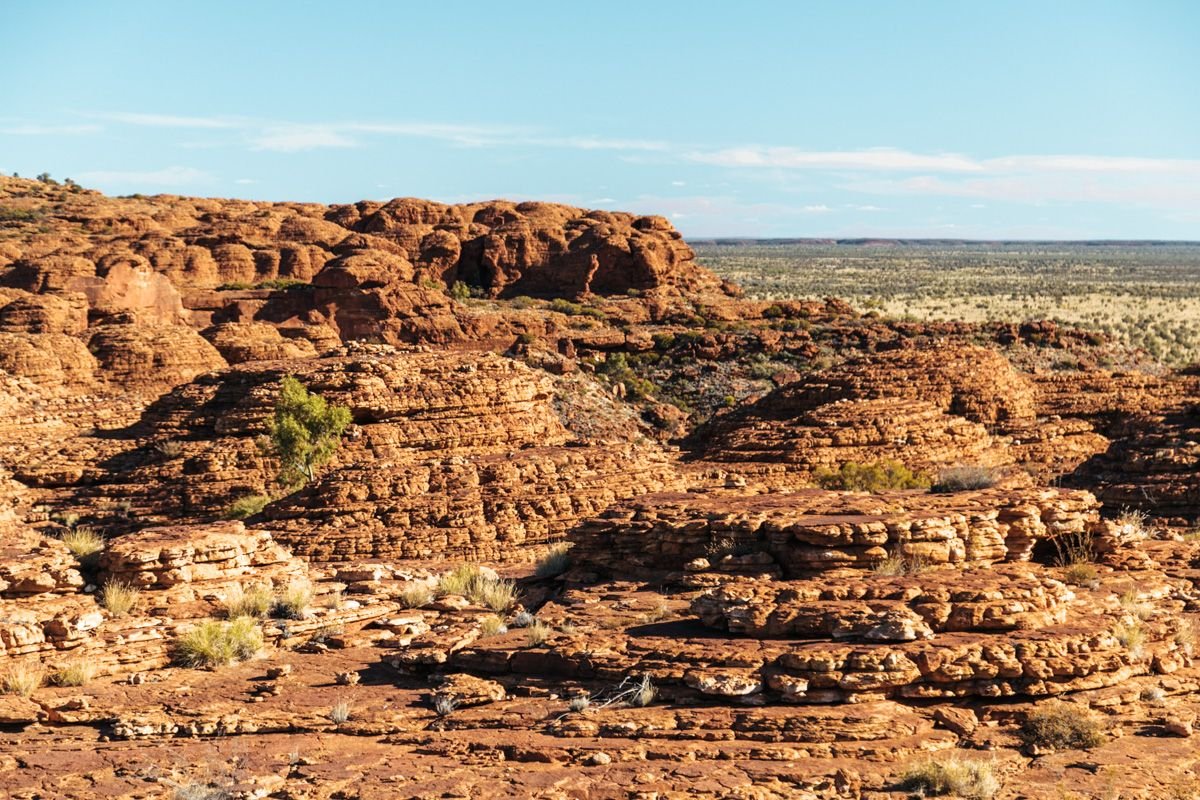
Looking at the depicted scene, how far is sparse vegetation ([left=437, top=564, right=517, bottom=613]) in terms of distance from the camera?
1634cm

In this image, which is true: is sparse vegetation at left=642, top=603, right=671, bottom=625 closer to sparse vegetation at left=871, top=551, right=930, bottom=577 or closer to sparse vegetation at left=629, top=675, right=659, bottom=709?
sparse vegetation at left=629, top=675, right=659, bottom=709

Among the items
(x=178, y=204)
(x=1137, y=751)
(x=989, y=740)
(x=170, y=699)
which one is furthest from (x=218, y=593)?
(x=178, y=204)

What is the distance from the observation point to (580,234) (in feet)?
245

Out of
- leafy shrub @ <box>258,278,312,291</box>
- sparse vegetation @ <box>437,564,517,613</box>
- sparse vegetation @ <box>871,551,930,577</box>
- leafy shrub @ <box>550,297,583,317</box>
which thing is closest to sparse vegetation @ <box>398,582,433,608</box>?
sparse vegetation @ <box>437,564,517,613</box>

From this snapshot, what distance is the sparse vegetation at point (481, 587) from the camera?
1634 centimetres

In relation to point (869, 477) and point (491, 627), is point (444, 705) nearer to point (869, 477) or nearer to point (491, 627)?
point (491, 627)

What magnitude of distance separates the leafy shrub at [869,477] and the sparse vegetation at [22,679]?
16.2m

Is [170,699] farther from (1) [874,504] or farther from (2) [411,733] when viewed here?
(1) [874,504]

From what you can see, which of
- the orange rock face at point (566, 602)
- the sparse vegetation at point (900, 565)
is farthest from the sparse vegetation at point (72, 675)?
the sparse vegetation at point (900, 565)

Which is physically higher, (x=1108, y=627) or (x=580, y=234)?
(x=580, y=234)

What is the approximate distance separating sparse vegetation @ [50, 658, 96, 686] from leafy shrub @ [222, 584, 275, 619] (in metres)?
1.95

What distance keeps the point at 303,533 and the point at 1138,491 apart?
1478 cm

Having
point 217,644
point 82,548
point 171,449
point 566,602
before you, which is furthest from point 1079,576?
point 171,449

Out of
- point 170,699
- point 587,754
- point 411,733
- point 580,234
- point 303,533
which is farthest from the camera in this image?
point 580,234
